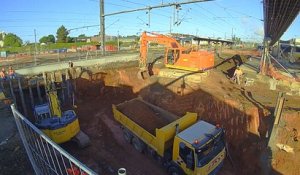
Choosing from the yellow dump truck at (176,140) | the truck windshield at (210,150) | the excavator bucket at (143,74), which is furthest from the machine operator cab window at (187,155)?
the excavator bucket at (143,74)

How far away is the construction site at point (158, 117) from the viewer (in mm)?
9883

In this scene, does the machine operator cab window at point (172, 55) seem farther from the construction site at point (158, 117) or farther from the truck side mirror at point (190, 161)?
the truck side mirror at point (190, 161)

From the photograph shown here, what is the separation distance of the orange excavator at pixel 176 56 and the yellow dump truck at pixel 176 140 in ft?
28.6

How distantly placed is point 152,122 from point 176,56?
1134 cm

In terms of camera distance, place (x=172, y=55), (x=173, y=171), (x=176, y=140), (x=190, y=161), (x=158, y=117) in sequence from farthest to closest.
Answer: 1. (x=172, y=55)
2. (x=158, y=117)
3. (x=173, y=171)
4. (x=176, y=140)
5. (x=190, y=161)

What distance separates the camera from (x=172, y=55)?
2375 cm

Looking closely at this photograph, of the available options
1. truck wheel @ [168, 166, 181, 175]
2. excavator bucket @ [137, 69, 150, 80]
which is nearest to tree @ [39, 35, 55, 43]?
excavator bucket @ [137, 69, 150, 80]

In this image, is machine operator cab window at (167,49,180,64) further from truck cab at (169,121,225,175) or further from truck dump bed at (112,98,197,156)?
truck cab at (169,121,225,175)

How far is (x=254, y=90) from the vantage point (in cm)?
2033

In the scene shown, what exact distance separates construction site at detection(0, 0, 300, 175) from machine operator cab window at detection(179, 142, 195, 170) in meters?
0.04

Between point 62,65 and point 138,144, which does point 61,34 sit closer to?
point 62,65

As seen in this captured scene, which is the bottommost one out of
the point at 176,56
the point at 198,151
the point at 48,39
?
the point at 198,151

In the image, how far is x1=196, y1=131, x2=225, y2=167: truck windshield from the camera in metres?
9.63

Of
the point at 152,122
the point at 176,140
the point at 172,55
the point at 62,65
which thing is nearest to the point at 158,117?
the point at 152,122
